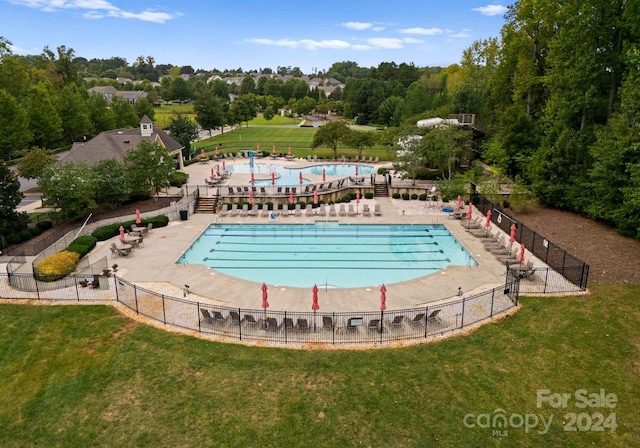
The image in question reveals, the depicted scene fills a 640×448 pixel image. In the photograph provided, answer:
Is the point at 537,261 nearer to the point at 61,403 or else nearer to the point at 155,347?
the point at 155,347

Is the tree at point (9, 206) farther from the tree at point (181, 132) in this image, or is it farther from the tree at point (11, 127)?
the tree at point (181, 132)

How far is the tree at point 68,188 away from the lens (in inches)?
1088

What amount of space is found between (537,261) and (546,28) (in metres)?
26.5

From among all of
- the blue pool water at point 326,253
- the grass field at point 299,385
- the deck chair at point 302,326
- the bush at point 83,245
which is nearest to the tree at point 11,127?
the bush at point 83,245

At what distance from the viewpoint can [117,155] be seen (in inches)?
1507

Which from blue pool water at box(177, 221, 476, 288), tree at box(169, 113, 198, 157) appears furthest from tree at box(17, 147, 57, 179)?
blue pool water at box(177, 221, 476, 288)

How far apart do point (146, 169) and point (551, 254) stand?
2816 centimetres

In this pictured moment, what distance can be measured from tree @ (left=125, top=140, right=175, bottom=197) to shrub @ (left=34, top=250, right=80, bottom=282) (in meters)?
11.9

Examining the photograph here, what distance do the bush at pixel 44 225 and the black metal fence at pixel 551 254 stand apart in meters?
28.7

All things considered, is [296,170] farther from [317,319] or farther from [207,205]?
[317,319]

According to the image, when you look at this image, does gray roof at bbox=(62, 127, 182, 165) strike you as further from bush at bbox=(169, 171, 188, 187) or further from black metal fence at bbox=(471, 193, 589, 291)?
black metal fence at bbox=(471, 193, 589, 291)

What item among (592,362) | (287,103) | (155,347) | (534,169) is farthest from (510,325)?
(287,103)

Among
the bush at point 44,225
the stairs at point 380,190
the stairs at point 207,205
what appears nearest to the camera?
the bush at point 44,225

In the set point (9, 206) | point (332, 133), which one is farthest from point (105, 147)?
point (332, 133)
